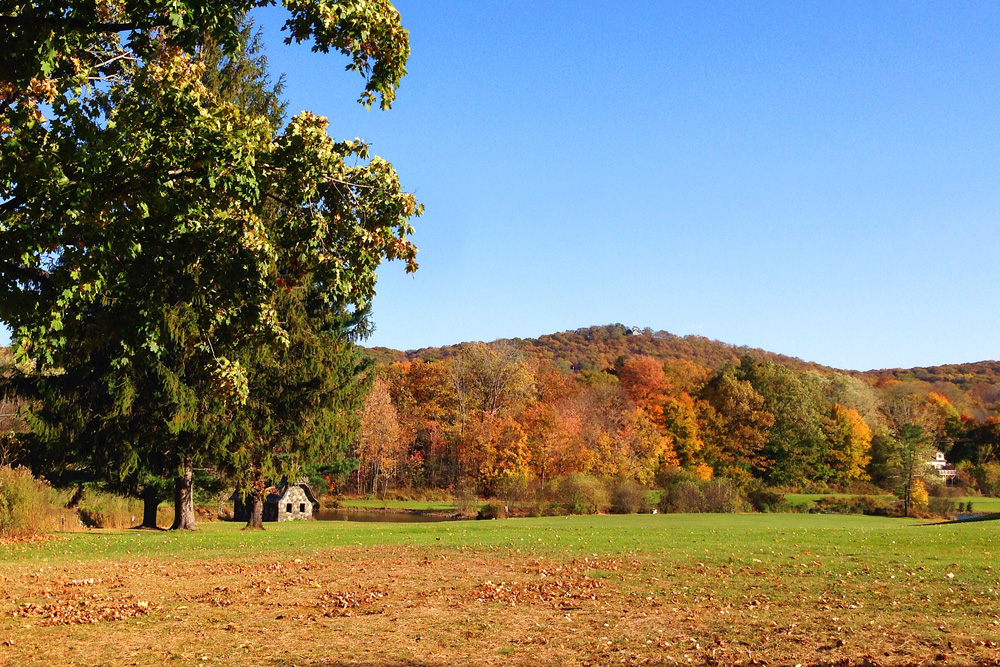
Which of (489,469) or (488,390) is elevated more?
(488,390)

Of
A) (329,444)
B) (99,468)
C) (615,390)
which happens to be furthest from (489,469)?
(99,468)

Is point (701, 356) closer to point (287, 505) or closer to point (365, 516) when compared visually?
point (365, 516)

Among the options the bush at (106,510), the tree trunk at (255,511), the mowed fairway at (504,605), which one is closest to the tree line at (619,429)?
the tree trunk at (255,511)

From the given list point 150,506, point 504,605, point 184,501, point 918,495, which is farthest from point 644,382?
point 504,605

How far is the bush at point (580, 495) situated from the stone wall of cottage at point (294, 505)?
14.1 m

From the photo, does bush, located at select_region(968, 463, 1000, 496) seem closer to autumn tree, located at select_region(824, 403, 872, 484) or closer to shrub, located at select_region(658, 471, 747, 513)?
autumn tree, located at select_region(824, 403, 872, 484)

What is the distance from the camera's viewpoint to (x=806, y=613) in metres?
8.70

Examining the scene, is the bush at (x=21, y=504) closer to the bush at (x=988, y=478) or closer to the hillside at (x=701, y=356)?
the hillside at (x=701, y=356)

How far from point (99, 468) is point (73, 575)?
12602 mm

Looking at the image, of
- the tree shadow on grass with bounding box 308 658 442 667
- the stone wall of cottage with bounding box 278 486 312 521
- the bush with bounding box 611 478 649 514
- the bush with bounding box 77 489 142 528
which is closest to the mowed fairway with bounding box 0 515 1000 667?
the tree shadow on grass with bounding box 308 658 442 667

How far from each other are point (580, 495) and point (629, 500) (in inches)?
97.7

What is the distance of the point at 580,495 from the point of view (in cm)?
3784

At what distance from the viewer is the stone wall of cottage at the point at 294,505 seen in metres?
42.6

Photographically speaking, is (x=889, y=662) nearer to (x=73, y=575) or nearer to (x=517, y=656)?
(x=517, y=656)
